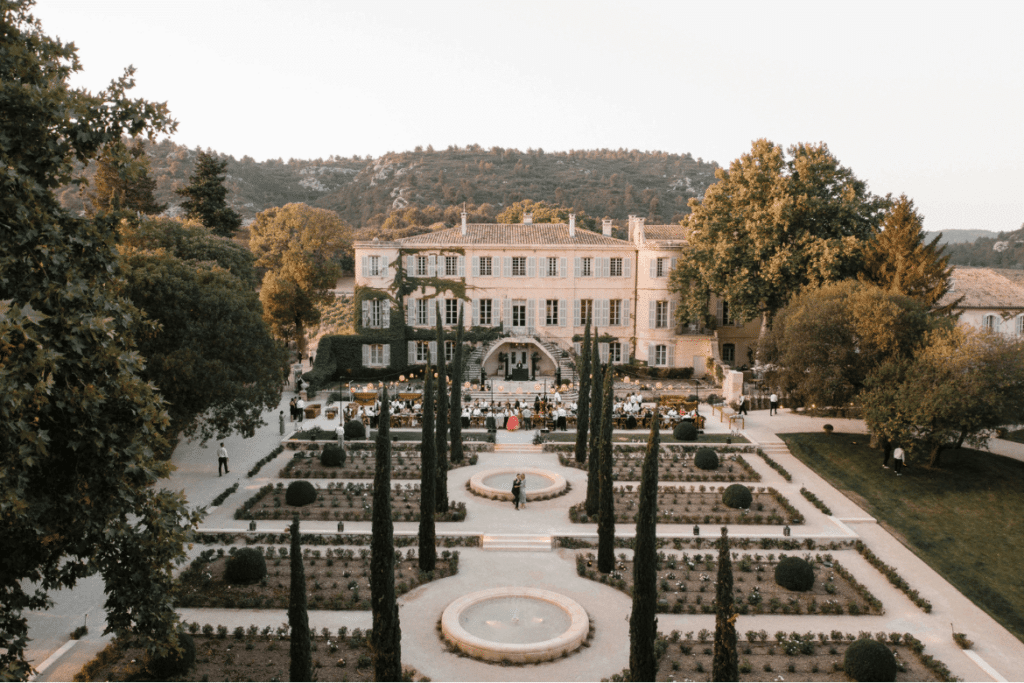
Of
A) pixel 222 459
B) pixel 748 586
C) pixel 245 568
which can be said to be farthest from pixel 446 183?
pixel 748 586

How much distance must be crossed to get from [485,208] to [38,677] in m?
75.6

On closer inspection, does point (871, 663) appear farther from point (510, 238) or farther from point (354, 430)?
point (510, 238)

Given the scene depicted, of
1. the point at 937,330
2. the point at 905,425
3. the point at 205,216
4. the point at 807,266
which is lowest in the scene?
the point at 905,425

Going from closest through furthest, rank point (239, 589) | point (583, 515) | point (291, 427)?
point (239, 589) < point (583, 515) < point (291, 427)

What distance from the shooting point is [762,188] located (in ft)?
123

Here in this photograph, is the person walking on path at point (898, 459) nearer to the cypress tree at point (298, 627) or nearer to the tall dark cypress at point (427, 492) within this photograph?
the tall dark cypress at point (427, 492)

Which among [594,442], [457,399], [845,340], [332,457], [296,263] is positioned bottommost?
[332,457]

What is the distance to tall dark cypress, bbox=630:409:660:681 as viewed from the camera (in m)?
11.6

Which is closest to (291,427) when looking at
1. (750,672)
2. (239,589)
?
(239,589)

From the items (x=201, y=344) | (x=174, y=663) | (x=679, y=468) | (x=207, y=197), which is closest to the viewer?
(x=174, y=663)

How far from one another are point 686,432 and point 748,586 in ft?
43.1

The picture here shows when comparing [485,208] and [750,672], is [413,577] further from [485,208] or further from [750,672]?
[485,208]

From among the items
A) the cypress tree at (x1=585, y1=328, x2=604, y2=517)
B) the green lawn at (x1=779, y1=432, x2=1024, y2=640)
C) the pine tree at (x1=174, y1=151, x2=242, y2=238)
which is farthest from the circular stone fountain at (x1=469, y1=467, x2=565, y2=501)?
the pine tree at (x1=174, y1=151, x2=242, y2=238)

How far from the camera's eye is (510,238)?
44.1 m
